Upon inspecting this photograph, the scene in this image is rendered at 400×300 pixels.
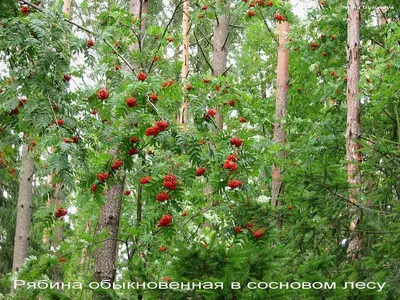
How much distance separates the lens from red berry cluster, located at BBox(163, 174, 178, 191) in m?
4.89

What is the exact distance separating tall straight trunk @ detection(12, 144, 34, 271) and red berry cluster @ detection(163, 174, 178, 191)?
8461 mm

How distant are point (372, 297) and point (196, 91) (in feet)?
11.3

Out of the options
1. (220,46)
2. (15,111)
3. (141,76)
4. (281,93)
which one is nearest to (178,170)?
(141,76)

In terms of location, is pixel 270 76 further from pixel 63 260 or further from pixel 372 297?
pixel 372 297

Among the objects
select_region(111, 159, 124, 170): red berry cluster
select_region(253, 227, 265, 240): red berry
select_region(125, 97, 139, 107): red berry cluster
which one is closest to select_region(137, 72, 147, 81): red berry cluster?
select_region(125, 97, 139, 107): red berry cluster

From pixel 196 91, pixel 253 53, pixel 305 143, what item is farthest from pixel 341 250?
pixel 253 53

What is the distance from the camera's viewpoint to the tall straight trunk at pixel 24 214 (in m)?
12.8

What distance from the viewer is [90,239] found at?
614 cm

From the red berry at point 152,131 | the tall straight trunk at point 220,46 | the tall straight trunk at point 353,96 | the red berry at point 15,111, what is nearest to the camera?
the red berry at point 152,131

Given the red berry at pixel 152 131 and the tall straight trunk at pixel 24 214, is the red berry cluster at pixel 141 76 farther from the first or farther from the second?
the tall straight trunk at pixel 24 214

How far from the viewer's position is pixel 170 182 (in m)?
4.91

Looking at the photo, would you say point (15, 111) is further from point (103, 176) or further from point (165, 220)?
point (165, 220)

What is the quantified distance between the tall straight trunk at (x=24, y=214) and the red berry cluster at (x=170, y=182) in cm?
846

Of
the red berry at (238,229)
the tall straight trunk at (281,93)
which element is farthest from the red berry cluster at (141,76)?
the tall straight trunk at (281,93)
